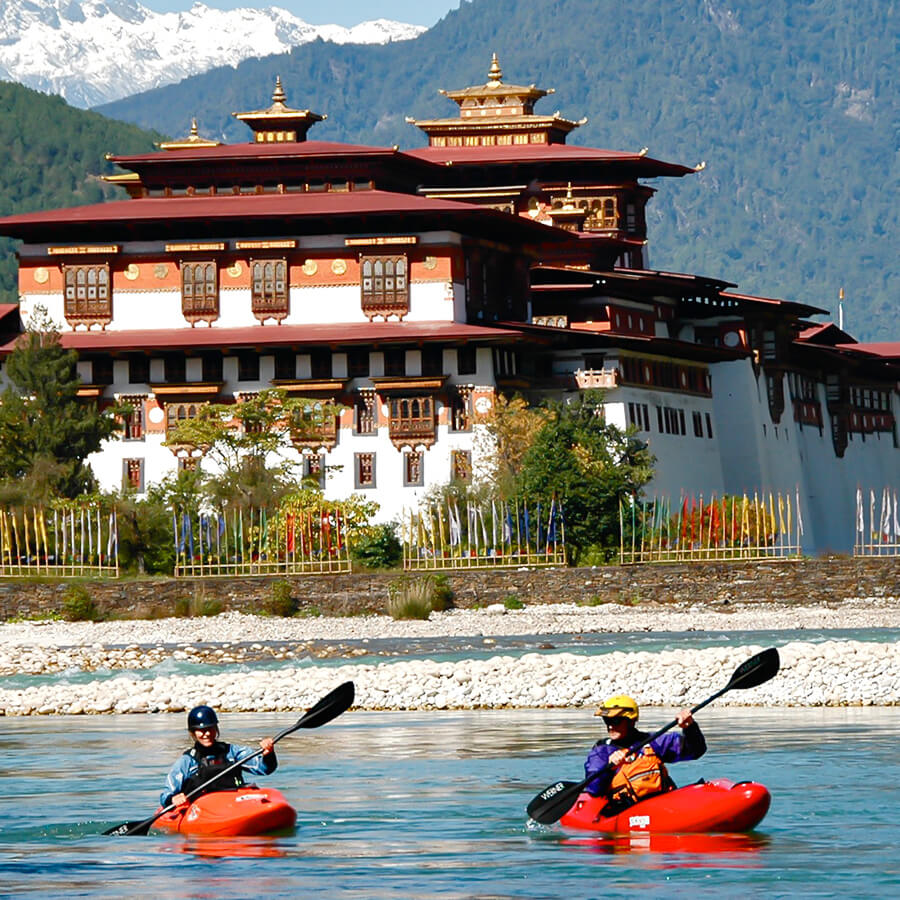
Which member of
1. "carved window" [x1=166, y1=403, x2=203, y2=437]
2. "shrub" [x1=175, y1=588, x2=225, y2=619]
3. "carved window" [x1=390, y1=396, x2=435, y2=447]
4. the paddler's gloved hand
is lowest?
the paddler's gloved hand

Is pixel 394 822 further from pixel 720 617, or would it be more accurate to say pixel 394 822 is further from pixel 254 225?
pixel 254 225

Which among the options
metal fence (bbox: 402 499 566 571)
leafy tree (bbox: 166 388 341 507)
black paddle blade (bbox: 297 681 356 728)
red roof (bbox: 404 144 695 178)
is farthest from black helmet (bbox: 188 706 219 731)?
red roof (bbox: 404 144 695 178)

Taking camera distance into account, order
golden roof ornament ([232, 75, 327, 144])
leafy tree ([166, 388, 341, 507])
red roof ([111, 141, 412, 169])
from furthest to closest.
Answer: golden roof ornament ([232, 75, 327, 144]) < red roof ([111, 141, 412, 169]) < leafy tree ([166, 388, 341, 507])

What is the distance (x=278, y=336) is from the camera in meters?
79.9

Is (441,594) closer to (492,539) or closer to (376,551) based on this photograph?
(492,539)

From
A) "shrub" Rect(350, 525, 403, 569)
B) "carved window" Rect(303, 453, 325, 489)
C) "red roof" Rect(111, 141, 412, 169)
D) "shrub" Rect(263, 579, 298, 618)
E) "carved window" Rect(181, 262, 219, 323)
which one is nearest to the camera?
"shrub" Rect(263, 579, 298, 618)

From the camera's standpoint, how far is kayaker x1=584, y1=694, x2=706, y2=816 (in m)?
26.4

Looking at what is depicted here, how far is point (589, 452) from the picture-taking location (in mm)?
75562

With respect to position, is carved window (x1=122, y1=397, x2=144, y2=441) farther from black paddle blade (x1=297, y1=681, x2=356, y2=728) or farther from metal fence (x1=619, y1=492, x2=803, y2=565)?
black paddle blade (x1=297, y1=681, x2=356, y2=728)

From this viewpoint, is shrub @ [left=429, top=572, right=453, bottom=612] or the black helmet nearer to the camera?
the black helmet

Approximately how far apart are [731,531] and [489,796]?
144 feet

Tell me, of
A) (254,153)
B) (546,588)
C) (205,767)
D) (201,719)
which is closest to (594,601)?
(546,588)

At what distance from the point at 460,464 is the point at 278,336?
6.61 m

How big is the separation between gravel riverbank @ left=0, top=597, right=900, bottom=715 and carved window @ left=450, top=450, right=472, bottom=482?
14.3 m
